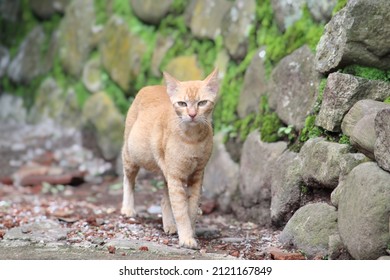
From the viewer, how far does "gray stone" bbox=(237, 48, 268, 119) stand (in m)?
6.44

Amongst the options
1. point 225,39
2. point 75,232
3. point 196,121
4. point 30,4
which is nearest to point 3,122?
point 30,4

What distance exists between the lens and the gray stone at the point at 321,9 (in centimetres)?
559

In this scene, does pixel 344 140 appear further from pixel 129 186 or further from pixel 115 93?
pixel 115 93

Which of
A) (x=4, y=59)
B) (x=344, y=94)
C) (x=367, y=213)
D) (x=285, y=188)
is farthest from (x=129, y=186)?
(x=4, y=59)

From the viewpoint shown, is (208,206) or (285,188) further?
(208,206)

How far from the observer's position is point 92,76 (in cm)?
907

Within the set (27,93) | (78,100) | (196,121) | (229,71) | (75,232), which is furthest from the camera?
(27,93)

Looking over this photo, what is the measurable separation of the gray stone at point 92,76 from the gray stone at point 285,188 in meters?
3.78

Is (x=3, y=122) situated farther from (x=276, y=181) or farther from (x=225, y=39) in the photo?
(x=276, y=181)

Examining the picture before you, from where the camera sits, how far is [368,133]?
4512mm

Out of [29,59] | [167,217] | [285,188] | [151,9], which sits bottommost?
[167,217]

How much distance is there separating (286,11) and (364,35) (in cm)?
136

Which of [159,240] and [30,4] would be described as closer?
[159,240]
